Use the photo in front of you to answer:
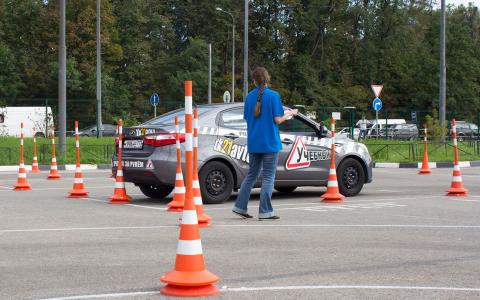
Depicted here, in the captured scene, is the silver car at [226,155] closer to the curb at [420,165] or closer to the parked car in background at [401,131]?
the curb at [420,165]

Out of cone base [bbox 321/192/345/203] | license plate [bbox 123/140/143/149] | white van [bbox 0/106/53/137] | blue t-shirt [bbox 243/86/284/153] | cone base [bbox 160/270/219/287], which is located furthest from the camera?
white van [bbox 0/106/53/137]

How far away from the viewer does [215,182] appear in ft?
44.8

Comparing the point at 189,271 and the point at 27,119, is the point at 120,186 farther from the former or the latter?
the point at 27,119

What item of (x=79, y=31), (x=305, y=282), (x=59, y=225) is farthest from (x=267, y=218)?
(x=79, y=31)

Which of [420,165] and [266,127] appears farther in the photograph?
[420,165]

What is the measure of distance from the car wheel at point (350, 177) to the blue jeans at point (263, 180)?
4259mm

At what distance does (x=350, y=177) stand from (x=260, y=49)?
202 feet

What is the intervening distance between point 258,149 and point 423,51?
225 ft

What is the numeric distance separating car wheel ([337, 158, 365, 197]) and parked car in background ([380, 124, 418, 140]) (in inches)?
966

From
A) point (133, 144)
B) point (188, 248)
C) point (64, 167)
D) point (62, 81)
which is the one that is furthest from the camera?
point (62, 81)

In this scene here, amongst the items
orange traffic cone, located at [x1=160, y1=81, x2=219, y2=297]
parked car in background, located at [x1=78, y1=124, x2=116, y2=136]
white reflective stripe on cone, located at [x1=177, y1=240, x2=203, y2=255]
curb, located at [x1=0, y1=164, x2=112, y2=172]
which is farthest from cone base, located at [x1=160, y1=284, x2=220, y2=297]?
parked car in background, located at [x1=78, y1=124, x2=116, y2=136]

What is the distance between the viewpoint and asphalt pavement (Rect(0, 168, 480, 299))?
21.4 feet

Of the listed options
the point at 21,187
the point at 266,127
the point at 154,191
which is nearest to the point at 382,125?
the point at 21,187

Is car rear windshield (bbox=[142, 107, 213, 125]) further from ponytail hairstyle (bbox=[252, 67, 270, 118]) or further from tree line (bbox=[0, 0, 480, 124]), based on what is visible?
tree line (bbox=[0, 0, 480, 124])
